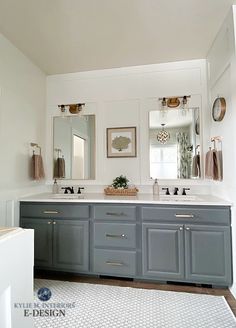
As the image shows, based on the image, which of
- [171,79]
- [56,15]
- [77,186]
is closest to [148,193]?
[77,186]

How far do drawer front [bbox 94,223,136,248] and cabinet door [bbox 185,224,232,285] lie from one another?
0.55 meters

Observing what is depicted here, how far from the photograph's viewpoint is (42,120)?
315cm

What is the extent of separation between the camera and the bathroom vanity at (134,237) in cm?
214

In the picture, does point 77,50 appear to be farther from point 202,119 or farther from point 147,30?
point 202,119

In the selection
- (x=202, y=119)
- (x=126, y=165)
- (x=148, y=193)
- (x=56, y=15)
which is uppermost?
(x=56, y=15)

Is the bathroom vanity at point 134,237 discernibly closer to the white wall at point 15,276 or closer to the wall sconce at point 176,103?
the wall sconce at point 176,103

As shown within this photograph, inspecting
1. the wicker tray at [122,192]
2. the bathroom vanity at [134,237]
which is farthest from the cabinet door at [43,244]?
the wicker tray at [122,192]

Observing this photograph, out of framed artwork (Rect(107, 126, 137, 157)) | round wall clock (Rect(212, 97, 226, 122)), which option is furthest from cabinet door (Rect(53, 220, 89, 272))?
round wall clock (Rect(212, 97, 226, 122))

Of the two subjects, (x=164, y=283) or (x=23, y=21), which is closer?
(x=23, y=21)

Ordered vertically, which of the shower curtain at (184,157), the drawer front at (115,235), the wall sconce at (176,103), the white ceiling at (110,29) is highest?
the white ceiling at (110,29)

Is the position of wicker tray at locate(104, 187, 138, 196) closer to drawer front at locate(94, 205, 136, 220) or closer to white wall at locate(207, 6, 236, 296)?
drawer front at locate(94, 205, 136, 220)

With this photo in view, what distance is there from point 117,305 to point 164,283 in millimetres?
636
